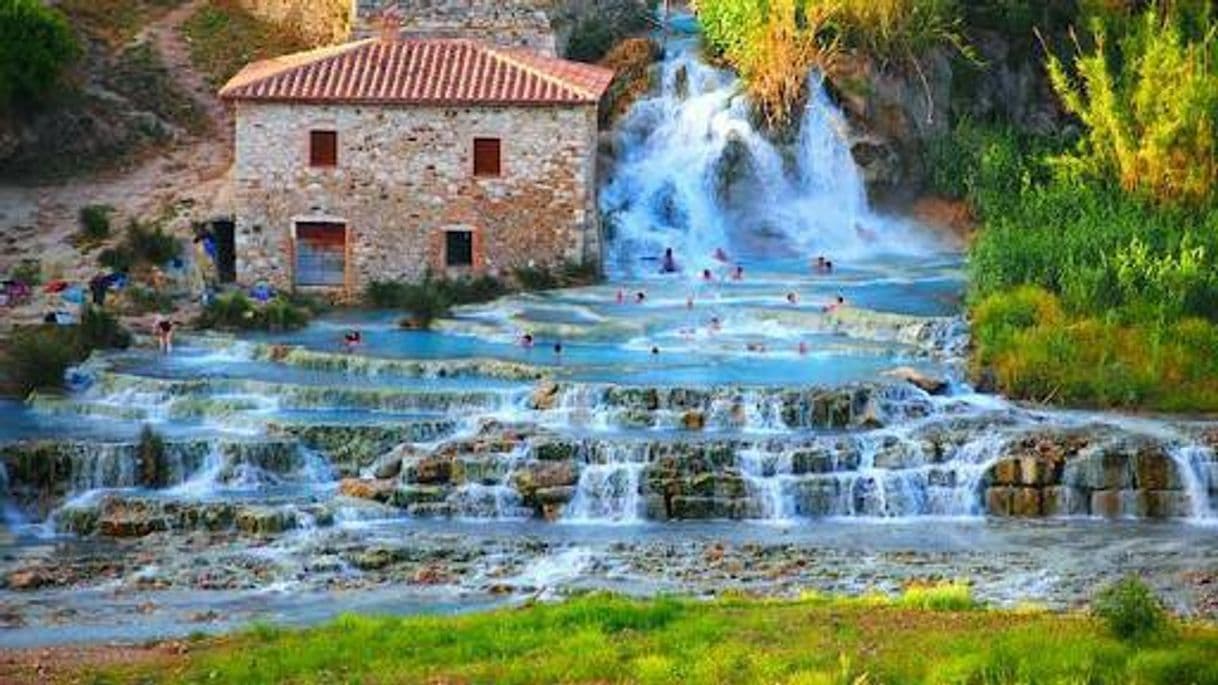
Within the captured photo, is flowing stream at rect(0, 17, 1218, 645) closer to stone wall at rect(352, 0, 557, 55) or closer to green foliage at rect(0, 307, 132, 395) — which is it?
green foliage at rect(0, 307, 132, 395)

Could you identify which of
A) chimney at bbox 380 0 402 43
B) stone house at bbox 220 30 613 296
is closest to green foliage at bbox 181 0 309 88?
chimney at bbox 380 0 402 43

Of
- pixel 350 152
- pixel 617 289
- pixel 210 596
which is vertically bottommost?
pixel 210 596

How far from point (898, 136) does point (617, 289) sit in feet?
31.2

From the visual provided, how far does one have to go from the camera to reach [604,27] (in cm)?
5178

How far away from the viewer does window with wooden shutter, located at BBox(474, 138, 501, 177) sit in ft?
138

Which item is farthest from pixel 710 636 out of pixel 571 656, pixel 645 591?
pixel 645 591

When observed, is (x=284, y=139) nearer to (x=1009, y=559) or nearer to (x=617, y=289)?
(x=617, y=289)

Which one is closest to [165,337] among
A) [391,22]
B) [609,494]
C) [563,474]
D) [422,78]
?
[422,78]

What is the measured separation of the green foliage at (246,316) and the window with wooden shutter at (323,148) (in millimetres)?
3672

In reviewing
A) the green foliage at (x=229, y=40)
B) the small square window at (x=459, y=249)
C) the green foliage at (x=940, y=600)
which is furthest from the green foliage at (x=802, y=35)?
the green foliage at (x=940, y=600)

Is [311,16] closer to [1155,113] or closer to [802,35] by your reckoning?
[802,35]

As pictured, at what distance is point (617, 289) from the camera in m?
42.2

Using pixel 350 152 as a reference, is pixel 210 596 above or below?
below

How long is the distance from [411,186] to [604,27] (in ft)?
36.6
